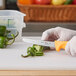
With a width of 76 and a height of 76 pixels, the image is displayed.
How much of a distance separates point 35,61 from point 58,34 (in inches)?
10.0

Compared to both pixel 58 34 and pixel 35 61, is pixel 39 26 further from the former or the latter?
pixel 35 61

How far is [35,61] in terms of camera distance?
1.03m

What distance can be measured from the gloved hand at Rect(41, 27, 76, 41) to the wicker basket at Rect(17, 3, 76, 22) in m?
0.89

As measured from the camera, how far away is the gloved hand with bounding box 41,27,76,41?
121 centimetres

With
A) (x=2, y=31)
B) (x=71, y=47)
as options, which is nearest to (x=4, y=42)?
(x=2, y=31)

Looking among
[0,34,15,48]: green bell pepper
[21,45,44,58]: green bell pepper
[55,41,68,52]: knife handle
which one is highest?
[55,41,68,52]: knife handle

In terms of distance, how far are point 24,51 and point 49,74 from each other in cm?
22

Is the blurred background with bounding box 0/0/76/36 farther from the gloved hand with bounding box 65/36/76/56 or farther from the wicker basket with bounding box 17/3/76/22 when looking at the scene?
the gloved hand with bounding box 65/36/76/56

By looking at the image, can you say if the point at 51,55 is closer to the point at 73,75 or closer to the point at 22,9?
the point at 73,75

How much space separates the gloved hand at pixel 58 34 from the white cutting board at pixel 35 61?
7 centimetres

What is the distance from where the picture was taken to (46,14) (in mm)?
2191

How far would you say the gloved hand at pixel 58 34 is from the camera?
121 cm

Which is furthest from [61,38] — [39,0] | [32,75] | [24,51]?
[39,0]

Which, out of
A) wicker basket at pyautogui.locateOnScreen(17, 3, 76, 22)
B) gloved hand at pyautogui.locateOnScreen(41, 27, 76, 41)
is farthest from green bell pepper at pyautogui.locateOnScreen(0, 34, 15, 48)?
wicker basket at pyautogui.locateOnScreen(17, 3, 76, 22)
